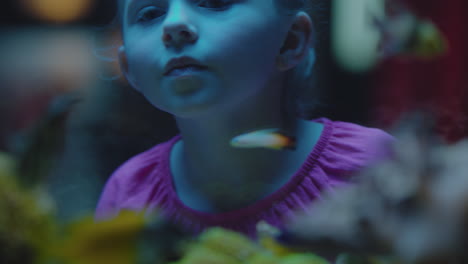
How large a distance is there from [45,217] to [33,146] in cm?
9

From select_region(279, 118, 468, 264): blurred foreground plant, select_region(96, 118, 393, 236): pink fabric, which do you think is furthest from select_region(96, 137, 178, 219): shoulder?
select_region(279, 118, 468, 264): blurred foreground plant

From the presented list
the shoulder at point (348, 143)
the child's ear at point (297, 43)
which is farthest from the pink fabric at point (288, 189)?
the child's ear at point (297, 43)

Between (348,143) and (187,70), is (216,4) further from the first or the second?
(348,143)

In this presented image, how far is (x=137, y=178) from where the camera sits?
893 millimetres

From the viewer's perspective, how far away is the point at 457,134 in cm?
62

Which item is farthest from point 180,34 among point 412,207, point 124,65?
point 412,207

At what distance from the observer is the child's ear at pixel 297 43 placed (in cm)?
76

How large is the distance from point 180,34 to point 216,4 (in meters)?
0.08

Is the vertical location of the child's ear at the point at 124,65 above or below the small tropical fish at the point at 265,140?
above

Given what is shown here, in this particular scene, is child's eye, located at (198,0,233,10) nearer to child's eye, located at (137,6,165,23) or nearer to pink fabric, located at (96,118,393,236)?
child's eye, located at (137,6,165,23)

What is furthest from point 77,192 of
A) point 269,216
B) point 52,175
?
point 269,216

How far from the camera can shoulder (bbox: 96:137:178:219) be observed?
85 cm

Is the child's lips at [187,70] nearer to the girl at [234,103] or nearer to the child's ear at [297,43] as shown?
the girl at [234,103]

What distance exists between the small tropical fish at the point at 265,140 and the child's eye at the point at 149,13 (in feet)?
0.81
